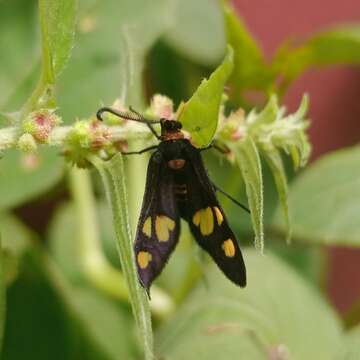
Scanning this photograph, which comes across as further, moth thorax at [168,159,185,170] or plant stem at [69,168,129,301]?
plant stem at [69,168,129,301]

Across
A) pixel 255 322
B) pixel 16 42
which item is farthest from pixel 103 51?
pixel 255 322

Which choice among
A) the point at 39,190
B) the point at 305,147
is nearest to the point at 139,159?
the point at 39,190

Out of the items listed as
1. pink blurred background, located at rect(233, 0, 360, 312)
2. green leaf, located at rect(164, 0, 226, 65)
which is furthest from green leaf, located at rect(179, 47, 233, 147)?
pink blurred background, located at rect(233, 0, 360, 312)

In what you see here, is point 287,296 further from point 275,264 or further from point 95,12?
point 95,12

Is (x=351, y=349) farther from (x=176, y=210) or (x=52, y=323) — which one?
(x=52, y=323)

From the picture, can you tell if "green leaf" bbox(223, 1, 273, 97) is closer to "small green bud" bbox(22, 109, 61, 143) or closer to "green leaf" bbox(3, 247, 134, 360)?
"small green bud" bbox(22, 109, 61, 143)

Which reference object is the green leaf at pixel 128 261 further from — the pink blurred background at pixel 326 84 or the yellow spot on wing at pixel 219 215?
the pink blurred background at pixel 326 84
